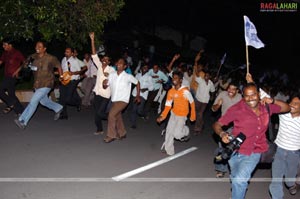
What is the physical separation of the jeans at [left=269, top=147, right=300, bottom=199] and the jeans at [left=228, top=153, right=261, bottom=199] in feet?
2.37

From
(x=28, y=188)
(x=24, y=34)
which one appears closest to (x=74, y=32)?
(x=24, y=34)

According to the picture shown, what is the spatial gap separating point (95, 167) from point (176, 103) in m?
2.09

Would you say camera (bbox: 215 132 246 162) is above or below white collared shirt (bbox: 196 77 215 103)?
above

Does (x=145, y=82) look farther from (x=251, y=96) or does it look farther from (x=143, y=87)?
(x=251, y=96)

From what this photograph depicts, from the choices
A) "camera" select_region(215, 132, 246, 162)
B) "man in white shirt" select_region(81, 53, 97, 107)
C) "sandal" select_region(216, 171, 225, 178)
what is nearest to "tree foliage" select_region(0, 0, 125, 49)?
"man in white shirt" select_region(81, 53, 97, 107)

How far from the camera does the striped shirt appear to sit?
6.07 metres

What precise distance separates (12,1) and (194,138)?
211 inches

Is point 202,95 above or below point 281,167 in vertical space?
above

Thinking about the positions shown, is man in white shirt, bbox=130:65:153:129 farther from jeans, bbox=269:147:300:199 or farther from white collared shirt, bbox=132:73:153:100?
jeans, bbox=269:147:300:199

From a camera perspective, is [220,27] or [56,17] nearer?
[56,17]

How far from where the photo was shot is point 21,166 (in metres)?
7.14

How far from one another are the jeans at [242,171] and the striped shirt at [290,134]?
0.81 m

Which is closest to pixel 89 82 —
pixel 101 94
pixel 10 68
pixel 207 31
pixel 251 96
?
pixel 10 68

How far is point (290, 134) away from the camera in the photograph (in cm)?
607
